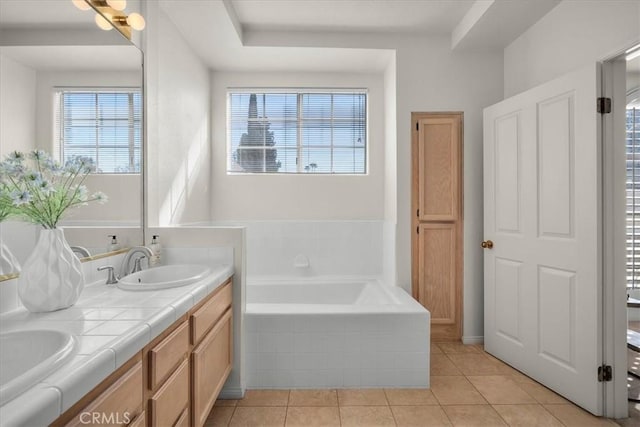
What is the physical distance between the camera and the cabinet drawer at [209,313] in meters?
1.51

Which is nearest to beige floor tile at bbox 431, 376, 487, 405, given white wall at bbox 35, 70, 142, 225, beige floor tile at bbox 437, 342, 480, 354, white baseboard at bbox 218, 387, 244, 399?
beige floor tile at bbox 437, 342, 480, 354

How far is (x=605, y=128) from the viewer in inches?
77.0

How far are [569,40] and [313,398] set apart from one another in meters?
2.86

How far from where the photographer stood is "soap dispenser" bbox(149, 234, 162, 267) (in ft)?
6.64

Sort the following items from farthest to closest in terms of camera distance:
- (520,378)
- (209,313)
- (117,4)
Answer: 1. (520,378)
2. (117,4)
3. (209,313)

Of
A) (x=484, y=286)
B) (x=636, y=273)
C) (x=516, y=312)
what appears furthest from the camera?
(x=636, y=273)

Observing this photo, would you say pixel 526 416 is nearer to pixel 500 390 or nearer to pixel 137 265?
pixel 500 390

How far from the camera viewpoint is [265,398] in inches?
85.8

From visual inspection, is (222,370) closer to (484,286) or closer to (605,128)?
(484,286)

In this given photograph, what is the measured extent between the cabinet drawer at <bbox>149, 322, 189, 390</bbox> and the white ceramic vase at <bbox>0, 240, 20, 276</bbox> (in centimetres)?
59

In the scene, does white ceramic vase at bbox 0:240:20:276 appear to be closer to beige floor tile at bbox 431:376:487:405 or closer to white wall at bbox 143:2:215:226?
white wall at bbox 143:2:215:226

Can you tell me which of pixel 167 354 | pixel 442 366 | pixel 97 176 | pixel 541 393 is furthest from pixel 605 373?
pixel 97 176

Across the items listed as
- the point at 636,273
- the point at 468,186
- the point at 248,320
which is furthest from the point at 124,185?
the point at 636,273

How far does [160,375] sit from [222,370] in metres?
0.82
